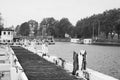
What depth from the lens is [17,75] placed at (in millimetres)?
14766

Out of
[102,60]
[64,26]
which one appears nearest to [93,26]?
[64,26]

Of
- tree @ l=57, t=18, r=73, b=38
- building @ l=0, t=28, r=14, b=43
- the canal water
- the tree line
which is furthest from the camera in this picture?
tree @ l=57, t=18, r=73, b=38

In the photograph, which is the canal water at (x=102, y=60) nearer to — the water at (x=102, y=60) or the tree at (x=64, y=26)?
the water at (x=102, y=60)

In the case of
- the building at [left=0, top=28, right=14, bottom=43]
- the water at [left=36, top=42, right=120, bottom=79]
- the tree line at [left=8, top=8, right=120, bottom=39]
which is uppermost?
the tree line at [left=8, top=8, right=120, bottom=39]

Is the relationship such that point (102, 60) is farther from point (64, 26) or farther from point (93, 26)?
point (64, 26)

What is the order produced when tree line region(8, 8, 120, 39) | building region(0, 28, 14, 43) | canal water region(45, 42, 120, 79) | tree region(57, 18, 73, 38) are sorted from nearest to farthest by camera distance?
canal water region(45, 42, 120, 79), building region(0, 28, 14, 43), tree line region(8, 8, 120, 39), tree region(57, 18, 73, 38)

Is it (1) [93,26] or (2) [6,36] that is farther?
(1) [93,26]

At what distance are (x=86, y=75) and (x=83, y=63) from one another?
2.78ft

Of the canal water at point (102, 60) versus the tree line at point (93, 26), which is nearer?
the canal water at point (102, 60)

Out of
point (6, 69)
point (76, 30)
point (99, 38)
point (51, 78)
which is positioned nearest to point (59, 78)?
point (51, 78)

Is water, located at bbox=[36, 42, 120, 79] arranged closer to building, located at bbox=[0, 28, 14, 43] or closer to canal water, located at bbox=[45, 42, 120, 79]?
canal water, located at bbox=[45, 42, 120, 79]

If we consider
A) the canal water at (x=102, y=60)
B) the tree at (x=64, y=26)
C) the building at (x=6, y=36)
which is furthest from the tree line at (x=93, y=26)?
the building at (x=6, y=36)

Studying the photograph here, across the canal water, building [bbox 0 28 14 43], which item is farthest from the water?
building [bbox 0 28 14 43]

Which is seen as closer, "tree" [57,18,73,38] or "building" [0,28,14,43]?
"building" [0,28,14,43]
